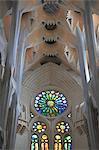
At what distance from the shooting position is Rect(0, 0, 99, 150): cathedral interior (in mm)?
14172

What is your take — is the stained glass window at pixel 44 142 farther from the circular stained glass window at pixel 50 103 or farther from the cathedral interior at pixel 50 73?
the circular stained glass window at pixel 50 103

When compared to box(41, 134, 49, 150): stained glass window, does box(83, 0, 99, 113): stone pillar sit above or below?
above

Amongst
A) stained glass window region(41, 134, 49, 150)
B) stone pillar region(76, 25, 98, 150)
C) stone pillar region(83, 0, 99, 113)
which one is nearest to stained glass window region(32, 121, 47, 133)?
stained glass window region(41, 134, 49, 150)

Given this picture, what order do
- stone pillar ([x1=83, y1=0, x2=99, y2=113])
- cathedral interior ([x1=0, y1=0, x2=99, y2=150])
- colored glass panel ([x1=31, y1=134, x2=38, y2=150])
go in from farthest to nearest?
colored glass panel ([x1=31, y1=134, x2=38, y2=150]) → cathedral interior ([x1=0, y1=0, x2=99, y2=150]) → stone pillar ([x1=83, y1=0, x2=99, y2=113])

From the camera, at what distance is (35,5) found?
53.0 feet

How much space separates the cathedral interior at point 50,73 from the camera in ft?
46.5

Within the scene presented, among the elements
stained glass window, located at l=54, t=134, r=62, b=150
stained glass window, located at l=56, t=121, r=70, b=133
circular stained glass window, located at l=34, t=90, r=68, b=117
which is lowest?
stained glass window, located at l=54, t=134, r=62, b=150

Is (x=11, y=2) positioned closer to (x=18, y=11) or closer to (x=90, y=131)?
(x=18, y=11)

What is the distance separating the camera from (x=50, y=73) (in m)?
21.0

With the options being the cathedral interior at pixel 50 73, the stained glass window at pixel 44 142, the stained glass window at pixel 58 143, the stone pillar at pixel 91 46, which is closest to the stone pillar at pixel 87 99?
the cathedral interior at pixel 50 73

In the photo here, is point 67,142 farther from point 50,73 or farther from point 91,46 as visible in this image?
point 91,46

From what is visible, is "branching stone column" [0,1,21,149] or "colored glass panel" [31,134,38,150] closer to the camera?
"branching stone column" [0,1,21,149]

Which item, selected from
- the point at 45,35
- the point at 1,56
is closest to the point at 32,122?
the point at 45,35

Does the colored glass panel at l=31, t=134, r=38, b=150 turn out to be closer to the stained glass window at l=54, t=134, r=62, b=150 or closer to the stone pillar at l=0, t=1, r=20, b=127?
the stained glass window at l=54, t=134, r=62, b=150
